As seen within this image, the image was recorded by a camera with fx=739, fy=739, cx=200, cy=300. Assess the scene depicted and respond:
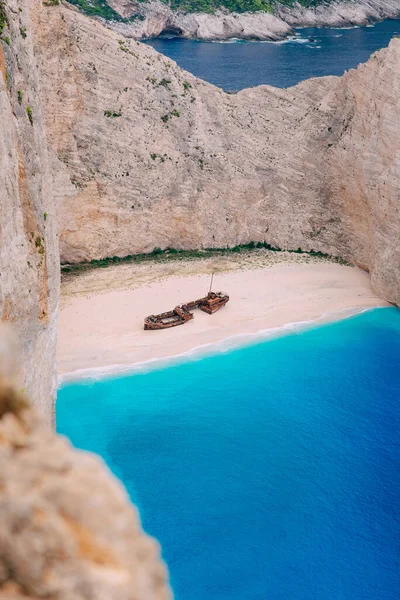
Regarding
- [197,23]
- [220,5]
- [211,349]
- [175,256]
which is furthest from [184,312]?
[220,5]

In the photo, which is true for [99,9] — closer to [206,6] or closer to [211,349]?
[206,6]

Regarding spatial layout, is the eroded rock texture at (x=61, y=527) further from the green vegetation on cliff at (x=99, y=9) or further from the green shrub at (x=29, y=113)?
the green vegetation on cliff at (x=99, y=9)

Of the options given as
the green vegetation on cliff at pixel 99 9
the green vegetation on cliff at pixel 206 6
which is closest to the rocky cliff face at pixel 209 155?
the green vegetation on cliff at pixel 99 9

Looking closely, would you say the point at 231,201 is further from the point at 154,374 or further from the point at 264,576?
the point at 264,576

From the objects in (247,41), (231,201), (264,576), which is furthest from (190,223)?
(247,41)

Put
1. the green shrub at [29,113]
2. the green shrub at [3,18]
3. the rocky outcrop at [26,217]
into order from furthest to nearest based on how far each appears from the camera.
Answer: the green shrub at [29,113]
the green shrub at [3,18]
the rocky outcrop at [26,217]

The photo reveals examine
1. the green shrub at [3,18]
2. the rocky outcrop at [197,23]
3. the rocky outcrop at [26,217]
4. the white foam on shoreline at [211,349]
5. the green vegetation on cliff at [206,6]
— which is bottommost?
the white foam on shoreline at [211,349]
